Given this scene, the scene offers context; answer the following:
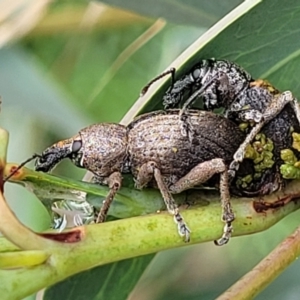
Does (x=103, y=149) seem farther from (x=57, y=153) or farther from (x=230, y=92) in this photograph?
(x=230, y=92)

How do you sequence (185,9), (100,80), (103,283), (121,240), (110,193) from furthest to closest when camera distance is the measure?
(100,80) < (185,9) < (103,283) < (110,193) < (121,240)

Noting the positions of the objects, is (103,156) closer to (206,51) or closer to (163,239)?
(206,51)

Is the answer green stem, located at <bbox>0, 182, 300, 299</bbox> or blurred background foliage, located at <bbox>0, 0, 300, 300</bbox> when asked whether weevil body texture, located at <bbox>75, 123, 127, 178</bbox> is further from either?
blurred background foliage, located at <bbox>0, 0, 300, 300</bbox>

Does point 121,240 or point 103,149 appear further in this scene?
point 103,149

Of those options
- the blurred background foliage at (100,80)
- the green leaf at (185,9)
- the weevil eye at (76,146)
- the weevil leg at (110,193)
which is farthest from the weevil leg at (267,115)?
the green leaf at (185,9)

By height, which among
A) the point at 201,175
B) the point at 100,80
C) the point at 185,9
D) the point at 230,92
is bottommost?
the point at 100,80

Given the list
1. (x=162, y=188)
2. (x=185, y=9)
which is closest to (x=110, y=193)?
(x=162, y=188)
